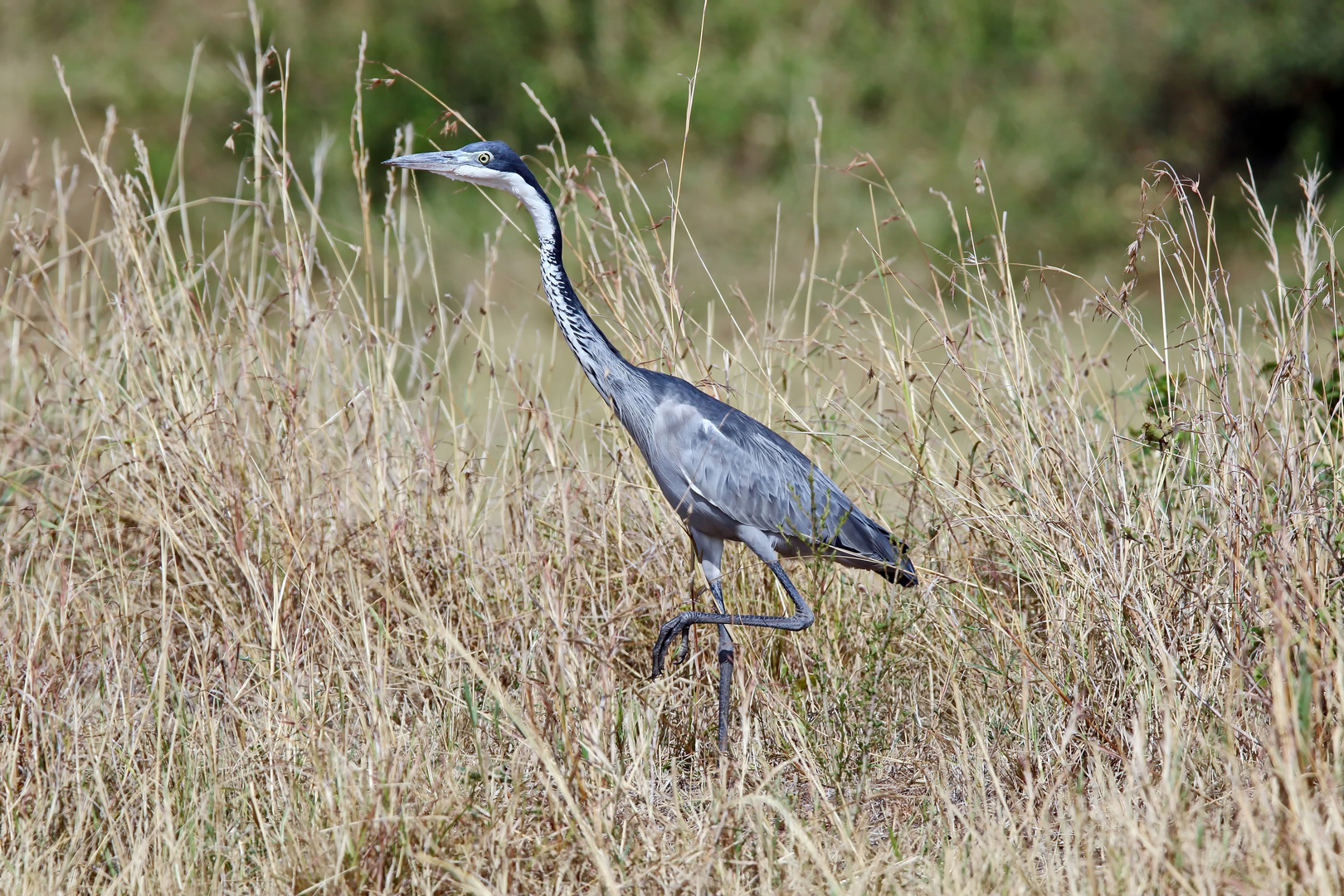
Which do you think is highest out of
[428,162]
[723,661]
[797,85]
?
[797,85]

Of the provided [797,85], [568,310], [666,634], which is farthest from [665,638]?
[797,85]

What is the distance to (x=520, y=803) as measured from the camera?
2.40 meters

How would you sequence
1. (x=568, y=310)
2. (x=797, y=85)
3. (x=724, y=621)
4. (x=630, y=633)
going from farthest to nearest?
1. (x=797, y=85)
2. (x=630, y=633)
3. (x=568, y=310)
4. (x=724, y=621)

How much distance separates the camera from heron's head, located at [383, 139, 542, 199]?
3012mm

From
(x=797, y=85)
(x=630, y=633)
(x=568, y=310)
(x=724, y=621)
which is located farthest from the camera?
(x=797, y=85)

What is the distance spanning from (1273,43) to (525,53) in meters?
5.12

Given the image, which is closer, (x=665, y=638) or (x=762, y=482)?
(x=665, y=638)

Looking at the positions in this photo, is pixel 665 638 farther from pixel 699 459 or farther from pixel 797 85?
pixel 797 85

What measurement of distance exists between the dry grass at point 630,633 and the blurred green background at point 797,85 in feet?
15.3

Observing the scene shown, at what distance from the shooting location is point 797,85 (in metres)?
9.85

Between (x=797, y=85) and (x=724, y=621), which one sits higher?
(x=797, y=85)

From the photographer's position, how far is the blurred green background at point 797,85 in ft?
26.9

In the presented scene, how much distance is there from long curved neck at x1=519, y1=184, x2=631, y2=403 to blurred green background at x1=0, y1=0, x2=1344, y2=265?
15.9 ft

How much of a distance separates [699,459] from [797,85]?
7.47 meters
